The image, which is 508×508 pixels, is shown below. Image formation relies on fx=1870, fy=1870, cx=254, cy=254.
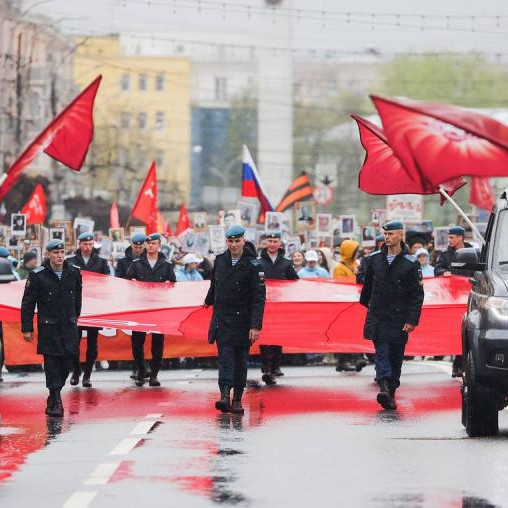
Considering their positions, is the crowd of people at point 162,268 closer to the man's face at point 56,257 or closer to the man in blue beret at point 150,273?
the man in blue beret at point 150,273

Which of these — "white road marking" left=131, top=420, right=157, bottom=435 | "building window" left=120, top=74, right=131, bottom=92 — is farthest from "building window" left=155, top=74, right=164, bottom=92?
"white road marking" left=131, top=420, right=157, bottom=435

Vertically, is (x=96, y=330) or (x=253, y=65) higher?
(x=253, y=65)

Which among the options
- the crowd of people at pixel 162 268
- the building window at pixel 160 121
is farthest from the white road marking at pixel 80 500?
the building window at pixel 160 121

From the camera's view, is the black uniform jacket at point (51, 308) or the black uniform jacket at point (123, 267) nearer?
the black uniform jacket at point (51, 308)

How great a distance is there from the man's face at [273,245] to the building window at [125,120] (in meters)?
96.7

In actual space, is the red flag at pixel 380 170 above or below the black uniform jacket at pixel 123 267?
above

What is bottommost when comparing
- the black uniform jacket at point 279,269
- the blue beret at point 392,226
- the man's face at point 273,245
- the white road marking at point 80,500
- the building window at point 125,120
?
the white road marking at point 80,500

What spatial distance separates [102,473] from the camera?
1248 cm

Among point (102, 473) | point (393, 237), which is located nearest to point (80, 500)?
point (102, 473)

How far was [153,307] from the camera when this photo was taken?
22.1m

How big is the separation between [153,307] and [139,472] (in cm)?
965

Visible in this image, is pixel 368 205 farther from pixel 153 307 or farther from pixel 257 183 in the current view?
pixel 153 307

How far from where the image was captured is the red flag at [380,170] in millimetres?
17759

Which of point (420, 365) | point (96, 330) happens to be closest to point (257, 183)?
point (420, 365)
